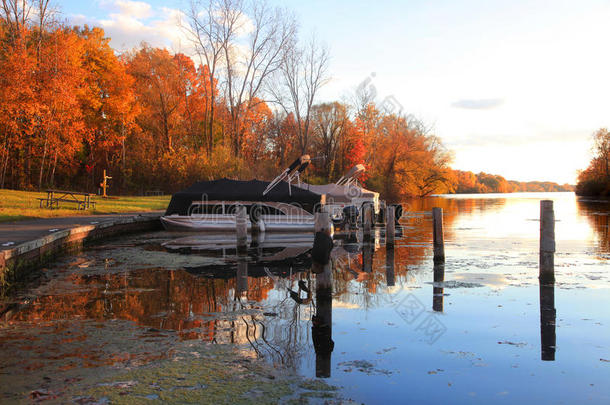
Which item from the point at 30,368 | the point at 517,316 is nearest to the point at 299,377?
the point at 30,368

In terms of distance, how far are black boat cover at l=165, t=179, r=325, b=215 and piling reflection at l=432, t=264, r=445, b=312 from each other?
35.9 ft

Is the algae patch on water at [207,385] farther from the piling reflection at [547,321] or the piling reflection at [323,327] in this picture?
the piling reflection at [547,321]

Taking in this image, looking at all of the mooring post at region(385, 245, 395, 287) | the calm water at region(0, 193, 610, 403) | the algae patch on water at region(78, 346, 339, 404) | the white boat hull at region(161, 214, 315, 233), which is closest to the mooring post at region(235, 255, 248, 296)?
the calm water at region(0, 193, 610, 403)

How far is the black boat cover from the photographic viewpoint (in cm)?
2339

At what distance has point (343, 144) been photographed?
201 ft

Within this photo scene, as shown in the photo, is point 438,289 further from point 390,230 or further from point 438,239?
point 390,230

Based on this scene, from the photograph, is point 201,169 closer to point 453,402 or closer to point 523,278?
point 523,278

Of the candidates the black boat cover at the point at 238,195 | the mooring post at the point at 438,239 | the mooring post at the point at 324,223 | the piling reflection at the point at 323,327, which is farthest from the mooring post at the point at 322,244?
the black boat cover at the point at 238,195

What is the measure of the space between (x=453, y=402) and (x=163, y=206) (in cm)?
3089

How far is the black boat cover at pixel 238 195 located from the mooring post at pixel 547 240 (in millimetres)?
13702

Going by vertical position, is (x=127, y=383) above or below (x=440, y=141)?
below

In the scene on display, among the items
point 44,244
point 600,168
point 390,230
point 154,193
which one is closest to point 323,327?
point 44,244

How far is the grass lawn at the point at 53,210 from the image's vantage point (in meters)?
21.0

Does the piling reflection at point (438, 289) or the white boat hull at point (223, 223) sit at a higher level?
the white boat hull at point (223, 223)
